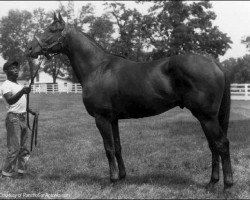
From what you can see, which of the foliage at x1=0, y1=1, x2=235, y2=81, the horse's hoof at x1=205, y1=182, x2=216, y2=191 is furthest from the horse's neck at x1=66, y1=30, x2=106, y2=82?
the foliage at x1=0, y1=1, x2=235, y2=81

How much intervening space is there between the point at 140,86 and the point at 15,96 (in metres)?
2.19

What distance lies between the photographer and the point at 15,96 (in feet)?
19.3

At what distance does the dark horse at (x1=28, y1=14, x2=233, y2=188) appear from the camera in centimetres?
509

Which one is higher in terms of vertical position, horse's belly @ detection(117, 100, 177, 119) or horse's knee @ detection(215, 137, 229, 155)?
horse's belly @ detection(117, 100, 177, 119)

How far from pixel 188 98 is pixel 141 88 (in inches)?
29.3

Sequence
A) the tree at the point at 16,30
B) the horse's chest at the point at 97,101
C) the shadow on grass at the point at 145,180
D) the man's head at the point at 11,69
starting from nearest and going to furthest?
the horse's chest at the point at 97,101, the shadow on grass at the point at 145,180, the man's head at the point at 11,69, the tree at the point at 16,30

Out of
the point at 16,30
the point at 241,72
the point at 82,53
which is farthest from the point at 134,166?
the point at 16,30

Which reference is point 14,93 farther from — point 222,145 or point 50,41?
point 222,145

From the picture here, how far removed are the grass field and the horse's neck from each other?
190 cm

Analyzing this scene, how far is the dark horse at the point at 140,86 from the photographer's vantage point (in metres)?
5.09

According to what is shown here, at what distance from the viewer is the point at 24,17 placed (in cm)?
7700

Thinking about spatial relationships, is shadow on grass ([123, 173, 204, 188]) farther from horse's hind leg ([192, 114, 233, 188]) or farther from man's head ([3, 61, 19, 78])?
man's head ([3, 61, 19, 78])

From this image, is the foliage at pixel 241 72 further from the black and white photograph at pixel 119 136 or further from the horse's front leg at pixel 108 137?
the horse's front leg at pixel 108 137

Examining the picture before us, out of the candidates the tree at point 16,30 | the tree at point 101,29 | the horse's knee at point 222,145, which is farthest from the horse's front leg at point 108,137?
the tree at point 16,30
